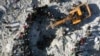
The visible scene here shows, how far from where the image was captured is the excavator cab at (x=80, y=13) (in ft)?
51.0

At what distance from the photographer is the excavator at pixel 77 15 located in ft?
50.9

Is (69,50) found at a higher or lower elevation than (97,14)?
lower

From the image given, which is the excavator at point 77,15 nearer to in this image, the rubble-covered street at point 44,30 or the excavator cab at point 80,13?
the excavator cab at point 80,13

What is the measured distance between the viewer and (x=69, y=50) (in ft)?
50.0

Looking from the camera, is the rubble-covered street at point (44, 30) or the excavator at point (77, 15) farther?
the excavator at point (77, 15)

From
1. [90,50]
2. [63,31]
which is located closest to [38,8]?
[63,31]

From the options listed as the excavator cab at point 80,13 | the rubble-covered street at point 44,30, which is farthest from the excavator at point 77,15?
the rubble-covered street at point 44,30

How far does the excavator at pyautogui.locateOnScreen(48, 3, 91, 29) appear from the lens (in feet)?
50.9

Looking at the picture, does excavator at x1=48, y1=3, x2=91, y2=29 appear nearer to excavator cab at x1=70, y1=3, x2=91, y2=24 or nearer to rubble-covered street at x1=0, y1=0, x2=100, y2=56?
excavator cab at x1=70, y1=3, x2=91, y2=24

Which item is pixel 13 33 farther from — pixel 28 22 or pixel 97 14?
pixel 97 14

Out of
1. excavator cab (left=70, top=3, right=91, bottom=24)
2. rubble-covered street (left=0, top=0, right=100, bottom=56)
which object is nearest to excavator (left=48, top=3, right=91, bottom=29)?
excavator cab (left=70, top=3, right=91, bottom=24)

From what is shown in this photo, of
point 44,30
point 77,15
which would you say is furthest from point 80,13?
point 44,30

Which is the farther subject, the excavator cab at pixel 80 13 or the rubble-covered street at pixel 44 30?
the excavator cab at pixel 80 13

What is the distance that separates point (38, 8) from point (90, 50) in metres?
2.61
